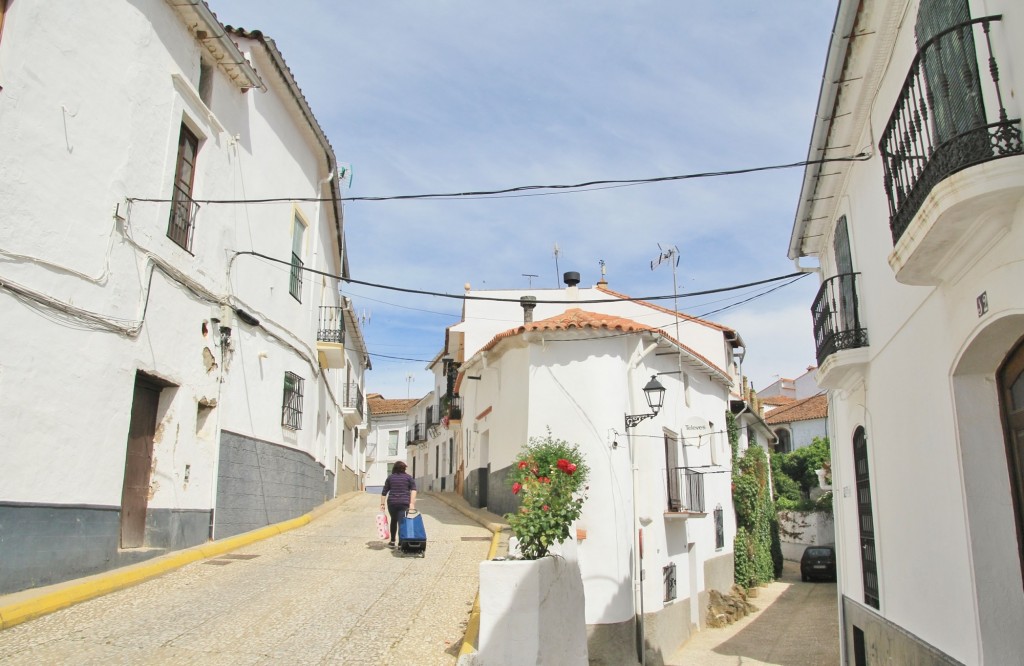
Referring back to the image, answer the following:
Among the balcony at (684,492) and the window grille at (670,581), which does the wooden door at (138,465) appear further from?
the window grille at (670,581)

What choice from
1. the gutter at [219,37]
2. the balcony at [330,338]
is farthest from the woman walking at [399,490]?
the balcony at [330,338]

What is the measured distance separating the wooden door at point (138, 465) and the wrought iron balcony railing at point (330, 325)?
7655 millimetres

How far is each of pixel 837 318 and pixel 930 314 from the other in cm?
293

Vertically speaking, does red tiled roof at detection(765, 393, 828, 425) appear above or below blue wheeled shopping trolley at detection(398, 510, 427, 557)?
above

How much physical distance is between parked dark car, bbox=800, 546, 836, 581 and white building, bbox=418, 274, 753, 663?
971 cm

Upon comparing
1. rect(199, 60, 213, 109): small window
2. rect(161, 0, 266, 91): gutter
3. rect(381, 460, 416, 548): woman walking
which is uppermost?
rect(161, 0, 266, 91): gutter

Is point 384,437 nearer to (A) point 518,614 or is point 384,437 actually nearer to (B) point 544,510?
(B) point 544,510

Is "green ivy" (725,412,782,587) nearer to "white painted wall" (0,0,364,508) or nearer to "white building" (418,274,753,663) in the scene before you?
"white building" (418,274,753,663)

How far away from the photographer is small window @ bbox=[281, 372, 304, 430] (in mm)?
14320

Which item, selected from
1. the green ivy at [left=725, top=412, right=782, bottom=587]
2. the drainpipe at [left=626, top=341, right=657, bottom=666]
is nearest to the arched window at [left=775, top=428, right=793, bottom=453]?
the green ivy at [left=725, top=412, right=782, bottom=587]

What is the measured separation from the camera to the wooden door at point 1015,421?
5.35m

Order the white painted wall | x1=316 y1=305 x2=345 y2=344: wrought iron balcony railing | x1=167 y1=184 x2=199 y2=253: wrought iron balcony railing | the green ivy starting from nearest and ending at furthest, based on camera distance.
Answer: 1. the white painted wall
2. x1=167 y1=184 x2=199 y2=253: wrought iron balcony railing
3. x1=316 y1=305 x2=345 y2=344: wrought iron balcony railing
4. the green ivy

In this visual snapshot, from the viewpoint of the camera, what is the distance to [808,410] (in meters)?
40.1

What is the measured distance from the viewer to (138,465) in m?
9.19
